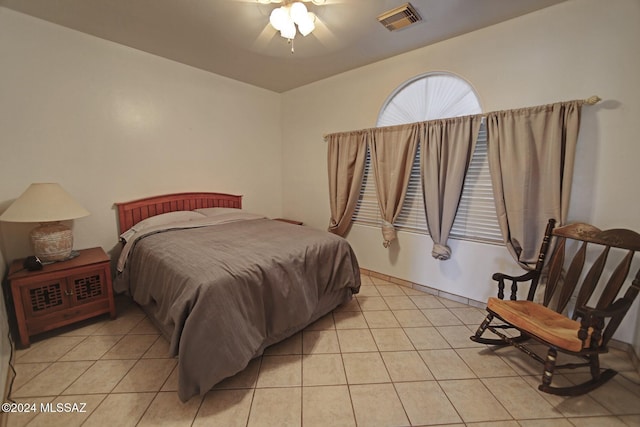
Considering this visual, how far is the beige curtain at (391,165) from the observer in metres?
2.70

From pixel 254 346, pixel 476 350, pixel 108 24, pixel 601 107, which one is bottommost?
pixel 476 350

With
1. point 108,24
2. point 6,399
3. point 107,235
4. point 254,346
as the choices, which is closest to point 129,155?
point 107,235

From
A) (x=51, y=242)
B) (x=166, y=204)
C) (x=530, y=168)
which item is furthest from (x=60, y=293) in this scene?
(x=530, y=168)

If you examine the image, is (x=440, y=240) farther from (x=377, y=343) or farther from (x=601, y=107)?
(x=601, y=107)

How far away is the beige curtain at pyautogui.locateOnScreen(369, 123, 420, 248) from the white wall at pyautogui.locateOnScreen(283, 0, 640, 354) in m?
0.29

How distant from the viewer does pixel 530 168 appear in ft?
6.75

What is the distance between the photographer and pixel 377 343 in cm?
200

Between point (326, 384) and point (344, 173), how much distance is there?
7.64 feet

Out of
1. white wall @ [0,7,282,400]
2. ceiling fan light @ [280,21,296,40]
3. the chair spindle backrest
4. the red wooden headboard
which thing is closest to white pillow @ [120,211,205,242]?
the red wooden headboard

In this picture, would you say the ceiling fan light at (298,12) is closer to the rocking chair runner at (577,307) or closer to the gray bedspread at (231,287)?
the gray bedspread at (231,287)

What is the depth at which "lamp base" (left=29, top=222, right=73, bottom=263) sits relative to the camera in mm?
2006

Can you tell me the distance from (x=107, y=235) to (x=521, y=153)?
4.02m

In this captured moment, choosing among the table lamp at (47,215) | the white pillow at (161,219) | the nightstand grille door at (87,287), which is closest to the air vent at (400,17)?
the white pillow at (161,219)

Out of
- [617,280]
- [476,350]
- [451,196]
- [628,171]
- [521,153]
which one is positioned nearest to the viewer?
[617,280]
